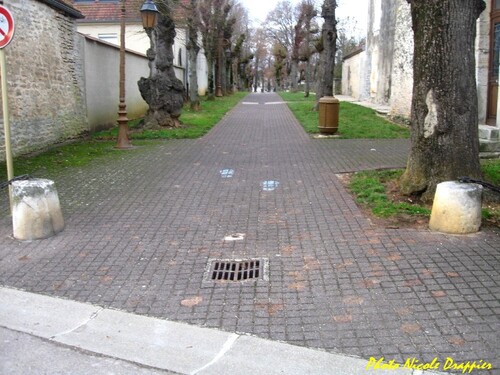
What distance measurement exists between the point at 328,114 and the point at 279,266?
1041 centimetres

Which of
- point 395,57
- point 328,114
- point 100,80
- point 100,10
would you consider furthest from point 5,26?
point 100,10

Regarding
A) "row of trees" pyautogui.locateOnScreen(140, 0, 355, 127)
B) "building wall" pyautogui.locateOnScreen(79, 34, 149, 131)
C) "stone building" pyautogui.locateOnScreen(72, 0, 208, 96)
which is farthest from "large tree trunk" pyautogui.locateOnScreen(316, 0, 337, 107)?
"stone building" pyautogui.locateOnScreen(72, 0, 208, 96)

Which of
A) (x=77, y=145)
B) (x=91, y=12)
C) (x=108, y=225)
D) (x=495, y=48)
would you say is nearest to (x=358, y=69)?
(x=91, y=12)

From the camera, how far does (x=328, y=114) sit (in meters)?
14.9

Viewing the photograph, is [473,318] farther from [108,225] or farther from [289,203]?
[108,225]

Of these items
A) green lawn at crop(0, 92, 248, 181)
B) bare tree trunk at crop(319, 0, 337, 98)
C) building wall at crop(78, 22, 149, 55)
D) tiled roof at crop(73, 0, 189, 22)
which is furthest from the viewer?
tiled roof at crop(73, 0, 189, 22)

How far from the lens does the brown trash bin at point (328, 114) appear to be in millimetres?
14766

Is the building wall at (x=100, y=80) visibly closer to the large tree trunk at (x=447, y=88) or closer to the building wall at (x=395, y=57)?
the building wall at (x=395, y=57)

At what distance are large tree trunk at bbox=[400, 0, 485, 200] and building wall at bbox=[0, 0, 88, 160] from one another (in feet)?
28.9

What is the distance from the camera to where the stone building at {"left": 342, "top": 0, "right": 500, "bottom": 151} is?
13328mm

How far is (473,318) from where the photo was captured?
395cm

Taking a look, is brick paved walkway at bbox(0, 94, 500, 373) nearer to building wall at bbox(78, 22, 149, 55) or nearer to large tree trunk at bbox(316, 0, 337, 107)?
large tree trunk at bbox(316, 0, 337, 107)

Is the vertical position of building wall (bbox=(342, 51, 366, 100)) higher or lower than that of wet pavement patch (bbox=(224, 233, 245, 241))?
higher

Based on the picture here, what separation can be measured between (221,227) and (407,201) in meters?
2.76
